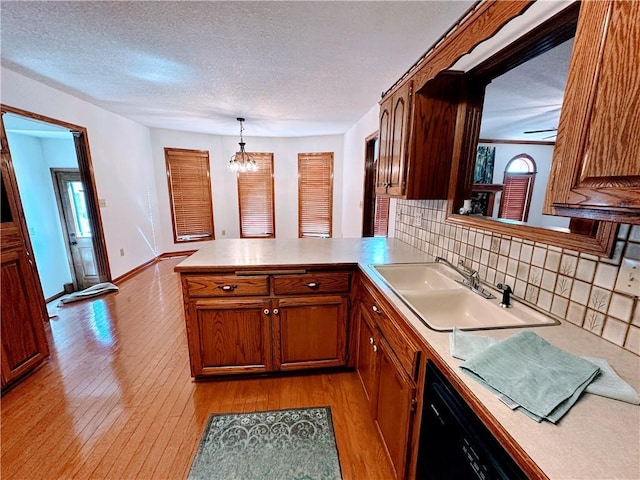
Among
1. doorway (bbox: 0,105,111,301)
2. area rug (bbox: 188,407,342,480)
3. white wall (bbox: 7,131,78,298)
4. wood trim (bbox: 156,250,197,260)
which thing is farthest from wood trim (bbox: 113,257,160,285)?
area rug (bbox: 188,407,342,480)

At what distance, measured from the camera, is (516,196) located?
1.61 m

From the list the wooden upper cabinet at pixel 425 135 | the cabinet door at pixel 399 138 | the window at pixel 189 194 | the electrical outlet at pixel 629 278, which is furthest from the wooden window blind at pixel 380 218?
the window at pixel 189 194

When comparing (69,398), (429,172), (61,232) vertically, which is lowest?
(69,398)

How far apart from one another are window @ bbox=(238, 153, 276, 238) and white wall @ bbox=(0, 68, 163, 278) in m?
1.64

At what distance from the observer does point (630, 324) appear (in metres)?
0.82

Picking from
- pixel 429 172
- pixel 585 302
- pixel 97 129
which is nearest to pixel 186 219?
pixel 97 129

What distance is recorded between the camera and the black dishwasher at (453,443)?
0.61 metres

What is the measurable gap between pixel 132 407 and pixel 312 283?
4.71 ft

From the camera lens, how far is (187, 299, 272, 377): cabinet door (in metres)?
1.75

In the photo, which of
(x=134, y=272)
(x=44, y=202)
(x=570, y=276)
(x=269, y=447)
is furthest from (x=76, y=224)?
(x=570, y=276)

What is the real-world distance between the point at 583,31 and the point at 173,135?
5766mm

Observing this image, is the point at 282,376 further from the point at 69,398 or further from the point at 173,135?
the point at 173,135

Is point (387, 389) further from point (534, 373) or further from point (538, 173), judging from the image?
point (538, 173)

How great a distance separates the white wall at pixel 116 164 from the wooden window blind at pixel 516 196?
4.20 m
